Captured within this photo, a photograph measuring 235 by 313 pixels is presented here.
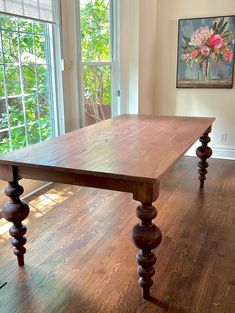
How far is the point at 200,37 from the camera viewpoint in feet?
13.1

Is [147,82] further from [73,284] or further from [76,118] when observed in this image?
[73,284]

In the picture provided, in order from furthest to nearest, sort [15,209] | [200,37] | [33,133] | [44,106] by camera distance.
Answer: [200,37], [44,106], [33,133], [15,209]

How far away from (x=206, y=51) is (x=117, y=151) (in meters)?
2.76

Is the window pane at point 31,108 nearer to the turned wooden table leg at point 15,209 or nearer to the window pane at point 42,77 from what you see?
the window pane at point 42,77

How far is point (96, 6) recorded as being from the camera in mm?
3518

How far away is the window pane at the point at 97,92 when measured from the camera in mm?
3564

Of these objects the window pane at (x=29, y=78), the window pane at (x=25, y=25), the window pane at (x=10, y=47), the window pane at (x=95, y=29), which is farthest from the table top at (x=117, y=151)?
the window pane at (x=95, y=29)

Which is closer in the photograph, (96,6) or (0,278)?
(0,278)

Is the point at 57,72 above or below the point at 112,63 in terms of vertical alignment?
below

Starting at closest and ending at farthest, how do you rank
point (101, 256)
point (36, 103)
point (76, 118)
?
1. point (101, 256)
2. point (36, 103)
3. point (76, 118)

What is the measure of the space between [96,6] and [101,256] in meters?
2.68

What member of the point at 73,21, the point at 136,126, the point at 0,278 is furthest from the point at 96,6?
the point at 0,278

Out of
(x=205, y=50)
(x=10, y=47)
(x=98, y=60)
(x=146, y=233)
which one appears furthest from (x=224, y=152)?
(x=146, y=233)

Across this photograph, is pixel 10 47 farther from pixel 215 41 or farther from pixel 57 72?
pixel 215 41
